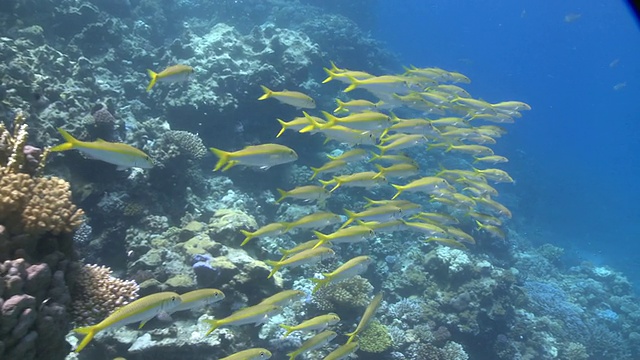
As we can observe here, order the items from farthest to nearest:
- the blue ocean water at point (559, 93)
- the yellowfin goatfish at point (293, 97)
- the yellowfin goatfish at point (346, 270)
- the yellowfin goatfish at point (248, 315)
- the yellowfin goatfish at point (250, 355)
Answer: the blue ocean water at point (559, 93)
the yellowfin goatfish at point (293, 97)
the yellowfin goatfish at point (346, 270)
the yellowfin goatfish at point (248, 315)
the yellowfin goatfish at point (250, 355)

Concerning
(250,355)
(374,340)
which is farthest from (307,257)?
(374,340)

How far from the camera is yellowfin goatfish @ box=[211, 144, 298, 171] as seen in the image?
5.47m

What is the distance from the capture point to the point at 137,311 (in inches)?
139

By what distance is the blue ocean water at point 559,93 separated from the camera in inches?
1396

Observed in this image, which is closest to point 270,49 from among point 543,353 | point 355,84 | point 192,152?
point 192,152

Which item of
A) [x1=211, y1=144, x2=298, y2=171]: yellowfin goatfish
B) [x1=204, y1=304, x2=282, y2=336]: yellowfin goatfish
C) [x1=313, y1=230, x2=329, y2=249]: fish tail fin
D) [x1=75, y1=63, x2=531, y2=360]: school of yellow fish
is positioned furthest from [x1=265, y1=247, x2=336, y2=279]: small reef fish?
[x1=211, y1=144, x2=298, y2=171]: yellowfin goatfish

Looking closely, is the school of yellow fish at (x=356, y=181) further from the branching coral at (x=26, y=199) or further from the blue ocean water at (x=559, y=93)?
the blue ocean water at (x=559, y=93)

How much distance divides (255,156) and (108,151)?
6.14 feet

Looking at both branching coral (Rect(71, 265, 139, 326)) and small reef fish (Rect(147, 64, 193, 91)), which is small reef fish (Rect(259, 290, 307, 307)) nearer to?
branching coral (Rect(71, 265, 139, 326))

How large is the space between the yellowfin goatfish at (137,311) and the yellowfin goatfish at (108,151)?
68.4 inches

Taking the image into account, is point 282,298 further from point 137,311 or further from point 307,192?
point 137,311

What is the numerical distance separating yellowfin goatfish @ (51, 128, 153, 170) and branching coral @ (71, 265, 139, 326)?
4.08 feet

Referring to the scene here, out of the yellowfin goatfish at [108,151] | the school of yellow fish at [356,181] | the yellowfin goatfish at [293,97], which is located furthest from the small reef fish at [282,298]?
the yellowfin goatfish at [293,97]

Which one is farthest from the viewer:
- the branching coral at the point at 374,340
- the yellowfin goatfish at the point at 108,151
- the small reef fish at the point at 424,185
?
the branching coral at the point at 374,340
